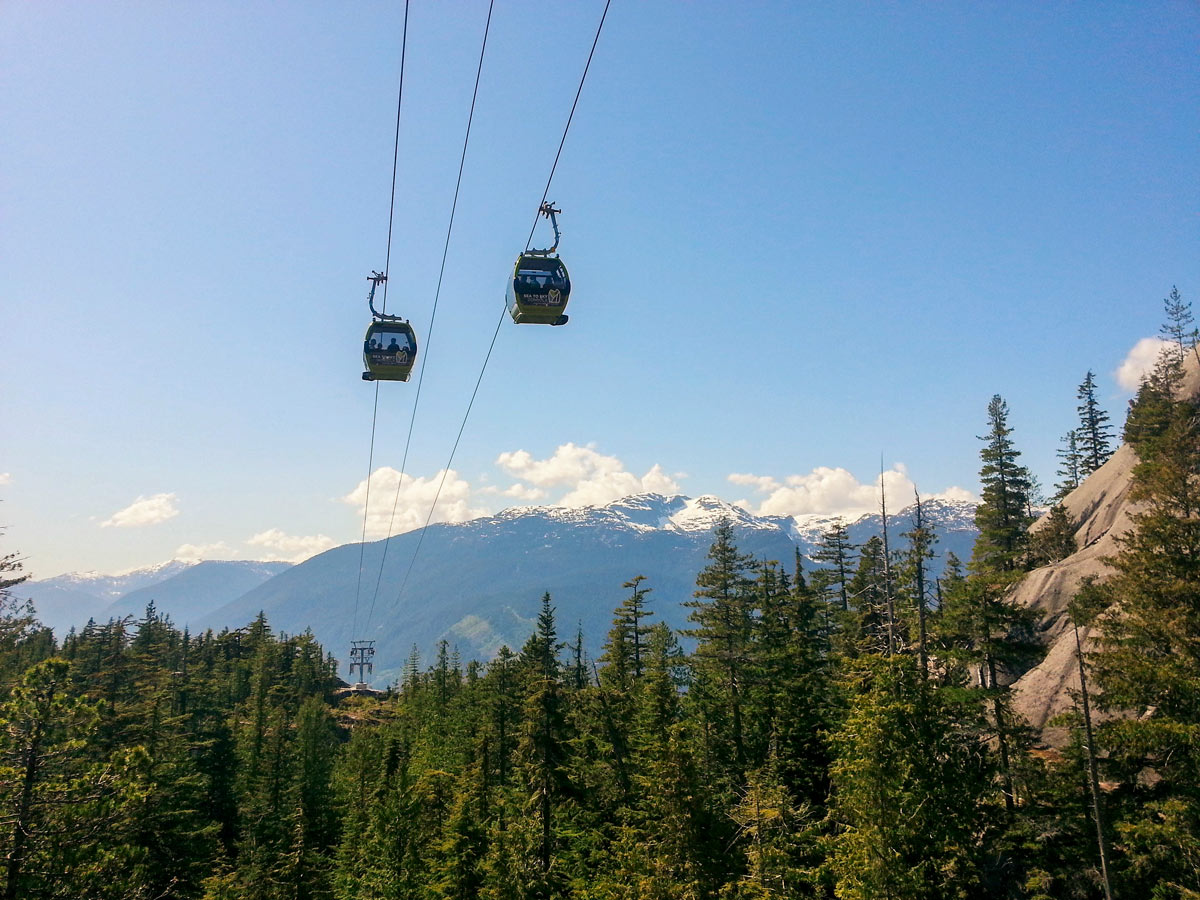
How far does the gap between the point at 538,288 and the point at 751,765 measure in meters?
27.1

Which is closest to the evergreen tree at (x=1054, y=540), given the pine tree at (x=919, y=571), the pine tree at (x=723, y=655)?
the pine tree at (x=723, y=655)

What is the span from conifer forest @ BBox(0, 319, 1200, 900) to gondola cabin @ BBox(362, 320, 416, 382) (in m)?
15.9

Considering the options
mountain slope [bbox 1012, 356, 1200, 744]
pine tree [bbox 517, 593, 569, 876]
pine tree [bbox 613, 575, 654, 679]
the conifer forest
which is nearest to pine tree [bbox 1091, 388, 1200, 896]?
the conifer forest

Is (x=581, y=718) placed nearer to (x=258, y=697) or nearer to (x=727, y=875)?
(x=727, y=875)

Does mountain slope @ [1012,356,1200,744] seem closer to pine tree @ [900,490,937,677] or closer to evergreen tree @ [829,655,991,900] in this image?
pine tree @ [900,490,937,677]

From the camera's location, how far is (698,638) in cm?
4131

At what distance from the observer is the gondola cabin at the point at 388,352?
32375mm

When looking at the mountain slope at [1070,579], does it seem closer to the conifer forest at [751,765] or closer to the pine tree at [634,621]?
the conifer forest at [751,765]

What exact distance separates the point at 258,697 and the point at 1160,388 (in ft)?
267

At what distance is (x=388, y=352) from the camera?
107 feet

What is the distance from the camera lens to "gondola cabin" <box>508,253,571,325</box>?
26297 millimetres

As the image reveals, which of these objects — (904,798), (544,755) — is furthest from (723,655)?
(904,798)

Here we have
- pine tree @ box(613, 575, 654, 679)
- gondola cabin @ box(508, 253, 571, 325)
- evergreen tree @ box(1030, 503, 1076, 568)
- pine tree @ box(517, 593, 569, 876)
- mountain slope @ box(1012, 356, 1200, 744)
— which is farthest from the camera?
evergreen tree @ box(1030, 503, 1076, 568)

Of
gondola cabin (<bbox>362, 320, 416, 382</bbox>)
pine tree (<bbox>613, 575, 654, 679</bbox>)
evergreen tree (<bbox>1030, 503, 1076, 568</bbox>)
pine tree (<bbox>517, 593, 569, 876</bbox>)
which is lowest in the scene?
pine tree (<bbox>517, 593, 569, 876</bbox>)
